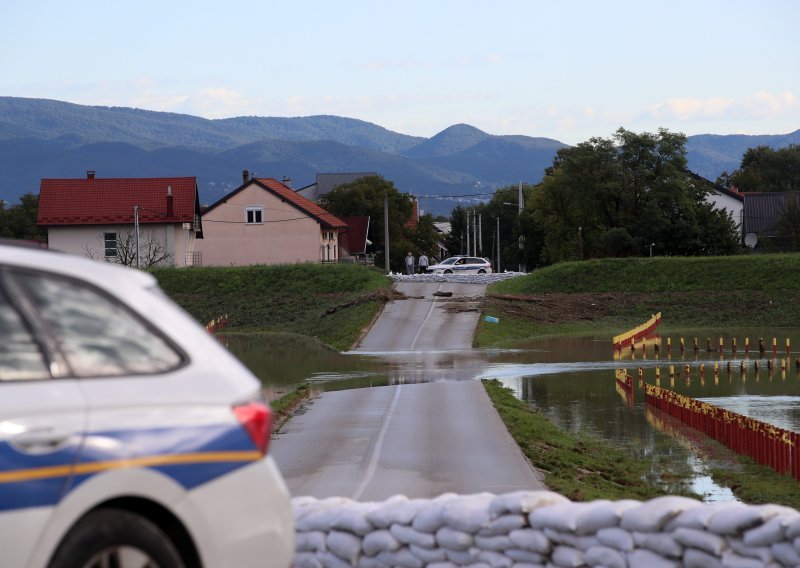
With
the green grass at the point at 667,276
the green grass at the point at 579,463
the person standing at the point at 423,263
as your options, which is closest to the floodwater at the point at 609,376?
the green grass at the point at 579,463

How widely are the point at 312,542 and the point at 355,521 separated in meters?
0.39

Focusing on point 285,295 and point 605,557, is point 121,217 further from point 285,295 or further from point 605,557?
point 605,557

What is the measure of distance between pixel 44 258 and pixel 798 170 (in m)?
146

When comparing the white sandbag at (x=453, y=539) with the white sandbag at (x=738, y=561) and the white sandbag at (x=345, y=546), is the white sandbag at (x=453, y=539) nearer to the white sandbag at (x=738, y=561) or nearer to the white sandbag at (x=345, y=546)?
the white sandbag at (x=345, y=546)

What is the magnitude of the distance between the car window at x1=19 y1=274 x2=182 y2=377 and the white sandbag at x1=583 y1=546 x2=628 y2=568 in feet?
9.83

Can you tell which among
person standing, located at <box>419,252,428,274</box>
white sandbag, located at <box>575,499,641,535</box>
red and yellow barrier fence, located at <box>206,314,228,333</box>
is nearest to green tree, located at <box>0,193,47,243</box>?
person standing, located at <box>419,252,428,274</box>

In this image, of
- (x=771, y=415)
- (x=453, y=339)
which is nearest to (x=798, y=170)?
(x=453, y=339)

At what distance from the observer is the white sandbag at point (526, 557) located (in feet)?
25.0

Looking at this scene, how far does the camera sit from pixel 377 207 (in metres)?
121

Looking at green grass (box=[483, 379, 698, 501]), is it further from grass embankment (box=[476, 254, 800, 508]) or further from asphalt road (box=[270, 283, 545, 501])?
grass embankment (box=[476, 254, 800, 508])

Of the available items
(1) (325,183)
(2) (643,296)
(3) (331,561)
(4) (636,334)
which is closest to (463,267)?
(2) (643,296)

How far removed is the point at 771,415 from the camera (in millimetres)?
26766

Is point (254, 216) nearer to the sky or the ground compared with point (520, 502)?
nearer to the sky

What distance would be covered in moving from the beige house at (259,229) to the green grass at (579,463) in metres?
65.6
